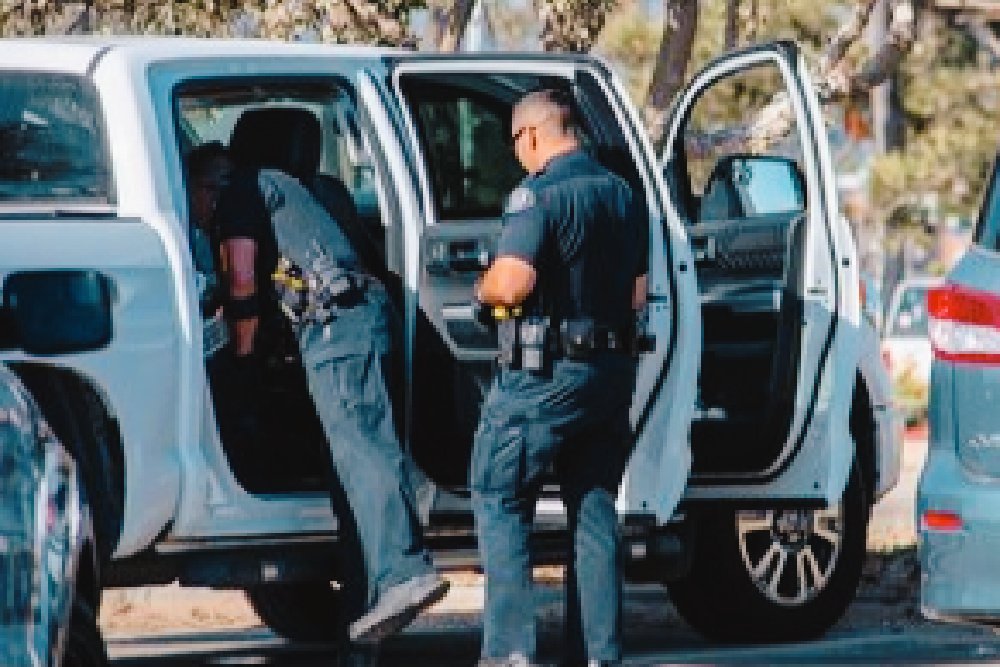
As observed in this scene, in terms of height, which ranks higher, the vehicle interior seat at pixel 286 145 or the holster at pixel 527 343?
the vehicle interior seat at pixel 286 145

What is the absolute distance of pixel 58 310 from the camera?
762cm

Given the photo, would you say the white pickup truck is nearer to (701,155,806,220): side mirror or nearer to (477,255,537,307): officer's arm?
(701,155,806,220): side mirror

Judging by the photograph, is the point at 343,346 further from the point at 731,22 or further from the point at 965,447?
the point at 731,22

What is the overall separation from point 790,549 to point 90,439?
10.3 feet

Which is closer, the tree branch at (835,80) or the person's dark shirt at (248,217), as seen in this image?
the person's dark shirt at (248,217)

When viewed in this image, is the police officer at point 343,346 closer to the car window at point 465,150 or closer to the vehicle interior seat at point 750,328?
the car window at point 465,150

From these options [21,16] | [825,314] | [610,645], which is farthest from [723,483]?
[21,16]

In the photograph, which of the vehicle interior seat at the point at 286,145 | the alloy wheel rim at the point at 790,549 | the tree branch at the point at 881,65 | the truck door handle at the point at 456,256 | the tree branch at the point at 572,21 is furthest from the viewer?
the tree branch at the point at 881,65

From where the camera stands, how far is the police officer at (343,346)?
30.8 ft

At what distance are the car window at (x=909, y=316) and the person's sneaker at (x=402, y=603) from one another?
89.8 ft

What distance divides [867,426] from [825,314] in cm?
79

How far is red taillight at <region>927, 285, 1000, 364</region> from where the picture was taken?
8.62 metres

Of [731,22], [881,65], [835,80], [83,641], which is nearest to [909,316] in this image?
[881,65]

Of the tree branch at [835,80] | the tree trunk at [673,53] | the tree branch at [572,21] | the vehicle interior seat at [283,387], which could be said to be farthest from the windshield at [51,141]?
the tree trunk at [673,53]
